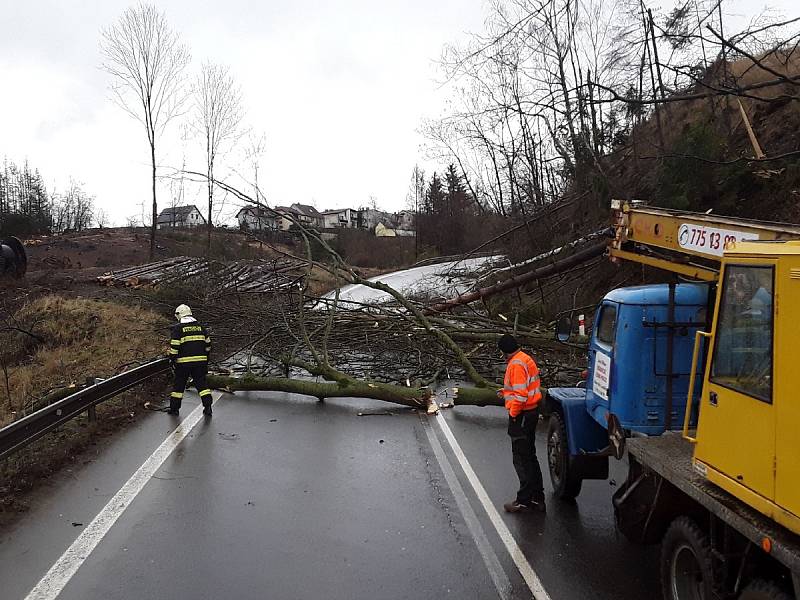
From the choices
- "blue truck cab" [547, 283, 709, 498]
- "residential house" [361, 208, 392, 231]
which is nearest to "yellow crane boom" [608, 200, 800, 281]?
"blue truck cab" [547, 283, 709, 498]

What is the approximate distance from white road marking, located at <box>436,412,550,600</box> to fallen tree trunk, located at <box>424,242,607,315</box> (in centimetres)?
393

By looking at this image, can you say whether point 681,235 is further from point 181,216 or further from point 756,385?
point 181,216

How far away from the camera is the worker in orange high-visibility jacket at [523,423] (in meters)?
6.09

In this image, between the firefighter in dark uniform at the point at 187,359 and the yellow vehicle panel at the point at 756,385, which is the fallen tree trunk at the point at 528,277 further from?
the yellow vehicle panel at the point at 756,385

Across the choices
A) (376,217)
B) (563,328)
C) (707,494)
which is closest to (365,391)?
(563,328)

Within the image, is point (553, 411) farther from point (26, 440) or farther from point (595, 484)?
point (26, 440)

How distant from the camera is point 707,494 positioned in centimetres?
350

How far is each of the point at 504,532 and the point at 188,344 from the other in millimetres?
6315

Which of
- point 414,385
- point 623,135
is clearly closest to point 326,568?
point 414,385

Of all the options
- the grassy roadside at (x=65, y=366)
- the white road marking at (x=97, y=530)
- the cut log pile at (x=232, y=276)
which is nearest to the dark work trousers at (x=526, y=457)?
the white road marking at (x=97, y=530)

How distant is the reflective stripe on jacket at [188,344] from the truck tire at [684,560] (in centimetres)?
777

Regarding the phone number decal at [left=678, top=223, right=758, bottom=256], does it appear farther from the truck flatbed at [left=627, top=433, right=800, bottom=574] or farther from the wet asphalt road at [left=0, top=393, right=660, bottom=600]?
the wet asphalt road at [left=0, top=393, right=660, bottom=600]

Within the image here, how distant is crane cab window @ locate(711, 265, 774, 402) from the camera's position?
10.5ft

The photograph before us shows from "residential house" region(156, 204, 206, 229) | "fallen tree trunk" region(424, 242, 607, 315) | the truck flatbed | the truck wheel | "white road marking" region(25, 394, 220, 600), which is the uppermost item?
"residential house" region(156, 204, 206, 229)
